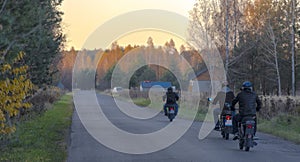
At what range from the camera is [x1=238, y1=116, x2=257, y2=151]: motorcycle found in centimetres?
1411

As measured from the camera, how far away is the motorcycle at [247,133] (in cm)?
1411

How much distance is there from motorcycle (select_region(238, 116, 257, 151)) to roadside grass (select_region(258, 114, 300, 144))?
3.80 meters

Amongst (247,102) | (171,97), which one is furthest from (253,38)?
(247,102)

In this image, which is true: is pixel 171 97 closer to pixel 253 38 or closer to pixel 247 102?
pixel 247 102

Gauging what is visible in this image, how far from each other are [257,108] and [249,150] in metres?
1.21

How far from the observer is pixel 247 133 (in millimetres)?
14320

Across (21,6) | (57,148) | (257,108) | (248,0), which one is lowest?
(57,148)

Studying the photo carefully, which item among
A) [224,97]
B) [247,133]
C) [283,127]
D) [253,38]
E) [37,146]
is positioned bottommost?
[37,146]

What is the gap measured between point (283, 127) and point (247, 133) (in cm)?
862

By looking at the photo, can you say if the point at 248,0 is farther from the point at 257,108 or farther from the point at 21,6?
the point at 21,6

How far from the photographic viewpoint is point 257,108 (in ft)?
48.7

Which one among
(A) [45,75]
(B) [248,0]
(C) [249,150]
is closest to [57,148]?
(C) [249,150]

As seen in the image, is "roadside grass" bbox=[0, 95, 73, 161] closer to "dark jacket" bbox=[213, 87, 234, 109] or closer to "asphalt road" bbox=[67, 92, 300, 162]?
"asphalt road" bbox=[67, 92, 300, 162]

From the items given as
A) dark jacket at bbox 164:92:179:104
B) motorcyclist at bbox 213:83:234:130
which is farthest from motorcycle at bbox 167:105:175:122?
motorcyclist at bbox 213:83:234:130
